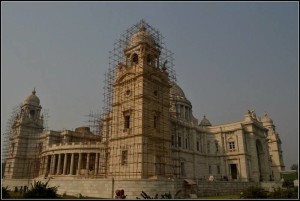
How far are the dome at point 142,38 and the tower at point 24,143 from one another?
31617mm

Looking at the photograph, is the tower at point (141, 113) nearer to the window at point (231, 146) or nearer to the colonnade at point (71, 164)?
the colonnade at point (71, 164)

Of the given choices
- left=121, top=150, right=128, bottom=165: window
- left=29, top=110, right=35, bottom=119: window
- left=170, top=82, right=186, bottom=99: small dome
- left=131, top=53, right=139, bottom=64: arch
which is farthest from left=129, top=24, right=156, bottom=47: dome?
left=29, top=110, right=35, bottom=119: window

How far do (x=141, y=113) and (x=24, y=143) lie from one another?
34741 mm

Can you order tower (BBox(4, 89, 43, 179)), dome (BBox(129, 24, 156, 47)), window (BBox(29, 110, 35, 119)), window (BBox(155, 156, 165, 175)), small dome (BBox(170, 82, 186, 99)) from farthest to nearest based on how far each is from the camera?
small dome (BBox(170, 82, 186, 99)) < window (BBox(29, 110, 35, 119)) < tower (BBox(4, 89, 43, 179)) < dome (BBox(129, 24, 156, 47)) < window (BBox(155, 156, 165, 175))

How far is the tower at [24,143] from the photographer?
5597cm

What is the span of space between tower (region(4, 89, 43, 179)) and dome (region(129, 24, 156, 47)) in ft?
104

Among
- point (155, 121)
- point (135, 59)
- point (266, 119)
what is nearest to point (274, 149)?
point (266, 119)

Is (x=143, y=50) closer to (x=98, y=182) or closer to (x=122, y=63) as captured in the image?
(x=122, y=63)

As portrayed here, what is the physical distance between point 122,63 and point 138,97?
7.65 metres

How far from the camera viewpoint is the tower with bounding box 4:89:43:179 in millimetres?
55969

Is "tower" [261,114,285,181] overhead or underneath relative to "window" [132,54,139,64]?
underneath

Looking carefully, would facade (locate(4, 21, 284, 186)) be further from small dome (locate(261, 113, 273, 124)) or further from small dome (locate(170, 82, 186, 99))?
small dome (locate(261, 113, 273, 124))

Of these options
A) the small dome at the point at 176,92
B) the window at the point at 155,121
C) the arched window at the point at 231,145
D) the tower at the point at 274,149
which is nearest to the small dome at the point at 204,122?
the small dome at the point at 176,92

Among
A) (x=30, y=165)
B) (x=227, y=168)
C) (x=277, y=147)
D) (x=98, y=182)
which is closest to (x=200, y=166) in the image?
(x=227, y=168)
